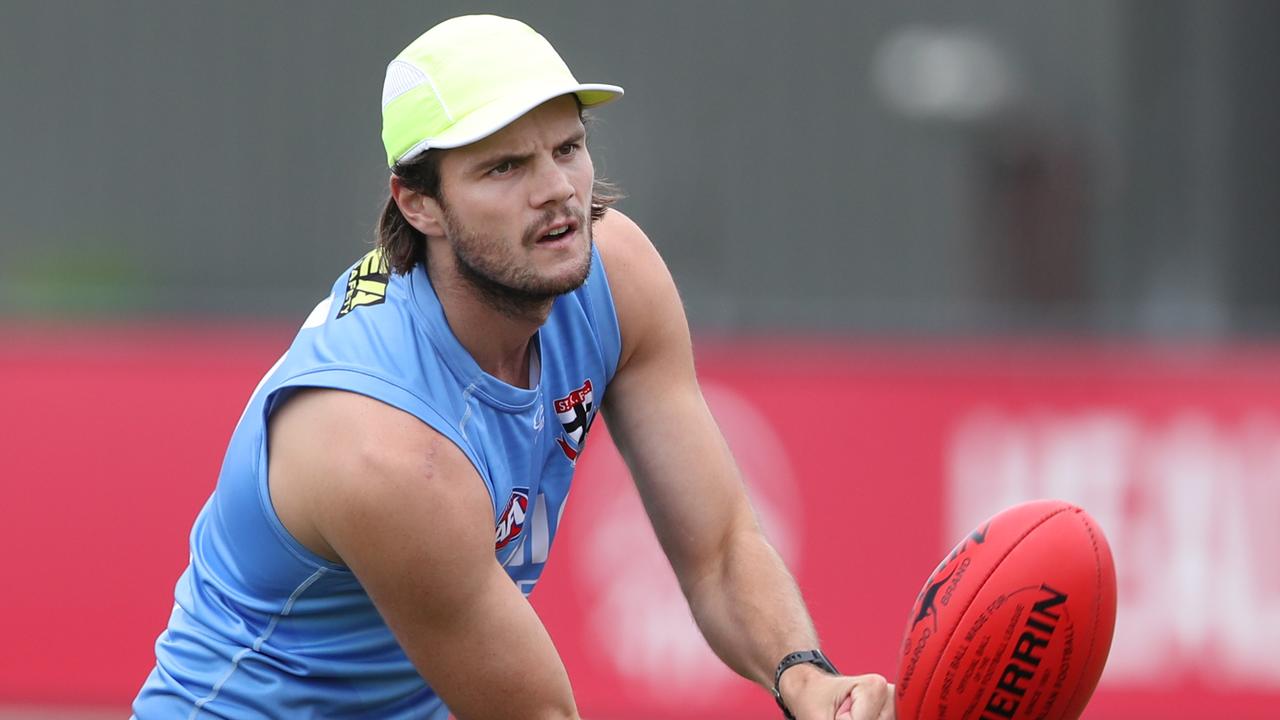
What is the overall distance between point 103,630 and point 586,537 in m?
2.24

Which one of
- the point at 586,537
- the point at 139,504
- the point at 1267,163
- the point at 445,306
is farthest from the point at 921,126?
the point at 445,306

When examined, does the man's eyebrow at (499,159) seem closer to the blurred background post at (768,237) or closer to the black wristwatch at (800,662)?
the black wristwatch at (800,662)

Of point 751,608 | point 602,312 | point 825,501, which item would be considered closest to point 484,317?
point 602,312

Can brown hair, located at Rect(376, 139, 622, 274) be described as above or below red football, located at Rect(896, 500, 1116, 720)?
above

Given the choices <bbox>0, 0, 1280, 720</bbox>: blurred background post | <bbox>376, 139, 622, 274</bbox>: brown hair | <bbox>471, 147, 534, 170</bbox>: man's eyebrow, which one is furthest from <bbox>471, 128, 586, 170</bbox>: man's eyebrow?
<bbox>0, 0, 1280, 720</bbox>: blurred background post

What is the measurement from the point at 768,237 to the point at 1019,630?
6346 mm

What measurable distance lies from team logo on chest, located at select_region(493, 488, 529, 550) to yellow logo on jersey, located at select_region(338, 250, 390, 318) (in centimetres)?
50

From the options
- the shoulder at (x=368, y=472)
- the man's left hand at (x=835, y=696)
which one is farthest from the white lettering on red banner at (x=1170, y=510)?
the shoulder at (x=368, y=472)

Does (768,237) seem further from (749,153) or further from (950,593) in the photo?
(950,593)

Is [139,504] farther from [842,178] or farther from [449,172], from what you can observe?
[449,172]

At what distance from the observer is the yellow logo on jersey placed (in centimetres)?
400

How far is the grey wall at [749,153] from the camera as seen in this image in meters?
9.77

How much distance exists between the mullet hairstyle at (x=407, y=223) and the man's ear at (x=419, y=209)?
0.04 feet

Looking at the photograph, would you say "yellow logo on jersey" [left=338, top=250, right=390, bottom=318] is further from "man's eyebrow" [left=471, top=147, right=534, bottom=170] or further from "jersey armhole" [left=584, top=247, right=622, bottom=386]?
"jersey armhole" [left=584, top=247, right=622, bottom=386]
